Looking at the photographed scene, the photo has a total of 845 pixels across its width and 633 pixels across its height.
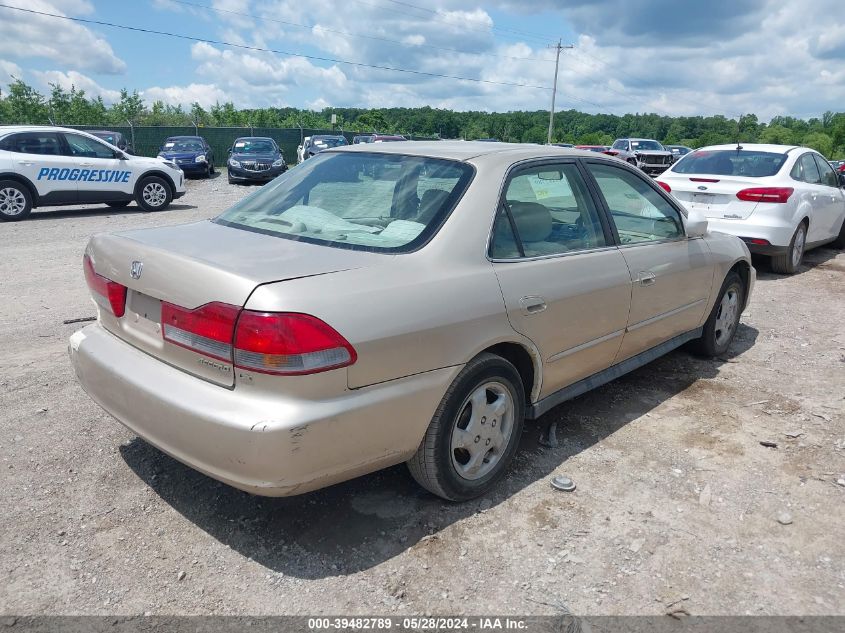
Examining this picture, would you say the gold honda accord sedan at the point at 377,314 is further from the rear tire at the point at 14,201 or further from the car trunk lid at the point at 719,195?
the rear tire at the point at 14,201

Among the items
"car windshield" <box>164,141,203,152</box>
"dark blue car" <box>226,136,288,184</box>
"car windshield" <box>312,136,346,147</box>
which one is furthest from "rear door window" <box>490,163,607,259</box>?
"car windshield" <box>312,136,346,147</box>

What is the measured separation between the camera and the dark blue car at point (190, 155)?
77.0ft

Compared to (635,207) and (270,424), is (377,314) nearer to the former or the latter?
(270,424)

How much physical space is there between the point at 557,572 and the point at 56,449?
2689mm

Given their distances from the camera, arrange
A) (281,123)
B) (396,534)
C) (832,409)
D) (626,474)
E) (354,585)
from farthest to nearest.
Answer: (281,123)
(832,409)
(626,474)
(396,534)
(354,585)

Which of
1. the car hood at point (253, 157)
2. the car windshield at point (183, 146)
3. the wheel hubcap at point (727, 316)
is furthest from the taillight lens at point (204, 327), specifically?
the car windshield at point (183, 146)

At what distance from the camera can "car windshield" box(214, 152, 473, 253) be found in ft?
10.2

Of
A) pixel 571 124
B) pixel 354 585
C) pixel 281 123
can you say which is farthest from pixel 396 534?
pixel 571 124

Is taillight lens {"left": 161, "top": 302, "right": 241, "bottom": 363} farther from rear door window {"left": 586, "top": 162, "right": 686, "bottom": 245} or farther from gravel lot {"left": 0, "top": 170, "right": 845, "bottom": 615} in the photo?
rear door window {"left": 586, "top": 162, "right": 686, "bottom": 245}

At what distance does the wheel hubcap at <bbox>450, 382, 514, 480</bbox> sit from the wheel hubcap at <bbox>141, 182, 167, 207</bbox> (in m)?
13.1

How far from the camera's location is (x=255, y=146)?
23.3 m

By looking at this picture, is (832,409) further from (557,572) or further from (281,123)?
(281,123)

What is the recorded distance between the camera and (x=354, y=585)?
8.77 ft

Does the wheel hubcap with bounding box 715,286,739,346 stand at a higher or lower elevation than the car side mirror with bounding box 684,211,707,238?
lower
